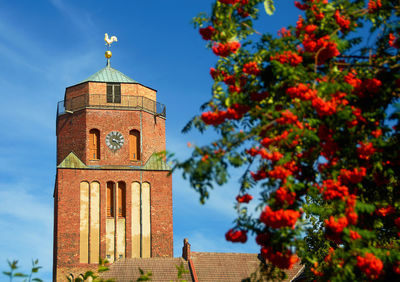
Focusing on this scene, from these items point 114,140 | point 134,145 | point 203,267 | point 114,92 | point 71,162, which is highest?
point 114,92

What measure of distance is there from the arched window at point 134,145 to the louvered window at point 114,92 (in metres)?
2.68

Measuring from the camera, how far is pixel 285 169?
10.4 m

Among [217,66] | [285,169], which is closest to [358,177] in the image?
[285,169]

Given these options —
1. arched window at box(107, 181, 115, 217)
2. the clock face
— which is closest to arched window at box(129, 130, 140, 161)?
the clock face

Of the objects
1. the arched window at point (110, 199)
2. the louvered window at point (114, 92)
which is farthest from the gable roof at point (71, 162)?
the louvered window at point (114, 92)

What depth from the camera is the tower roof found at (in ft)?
167

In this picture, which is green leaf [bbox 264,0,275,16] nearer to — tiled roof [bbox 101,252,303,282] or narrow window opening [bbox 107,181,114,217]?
tiled roof [bbox 101,252,303,282]

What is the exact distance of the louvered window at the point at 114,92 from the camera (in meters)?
50.4

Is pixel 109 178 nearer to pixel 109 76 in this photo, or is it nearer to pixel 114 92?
pixel 114 92

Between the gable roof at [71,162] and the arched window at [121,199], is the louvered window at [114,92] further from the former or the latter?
the arched window at [121,199]

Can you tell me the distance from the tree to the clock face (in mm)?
37345

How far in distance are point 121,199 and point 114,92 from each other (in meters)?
7.80

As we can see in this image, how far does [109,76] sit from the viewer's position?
51.7 metres

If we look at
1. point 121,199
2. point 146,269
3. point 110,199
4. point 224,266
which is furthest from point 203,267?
point 110,199
